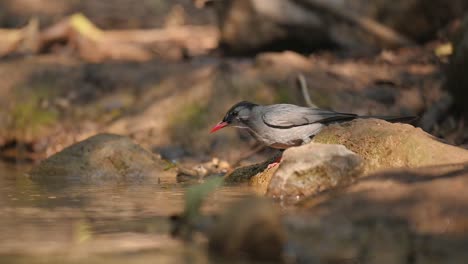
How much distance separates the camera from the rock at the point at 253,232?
13.9 feet

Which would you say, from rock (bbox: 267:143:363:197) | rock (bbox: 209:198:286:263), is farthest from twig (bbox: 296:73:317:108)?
rock (bbox: 209:198:286:263)

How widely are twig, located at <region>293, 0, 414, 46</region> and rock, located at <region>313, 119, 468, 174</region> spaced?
6208 millimetres

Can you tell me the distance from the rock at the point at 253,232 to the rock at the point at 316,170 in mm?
1752

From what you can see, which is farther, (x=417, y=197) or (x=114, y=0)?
(x=114, y=0)

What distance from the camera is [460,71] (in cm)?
1059

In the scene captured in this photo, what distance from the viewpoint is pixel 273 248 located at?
427 centimetres

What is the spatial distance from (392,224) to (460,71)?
6569mm

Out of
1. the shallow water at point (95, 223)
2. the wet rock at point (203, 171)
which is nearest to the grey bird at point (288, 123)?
the shallow water at point (95, 223)

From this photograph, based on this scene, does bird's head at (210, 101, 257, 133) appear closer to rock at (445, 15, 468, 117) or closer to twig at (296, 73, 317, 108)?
twig at (296, 73, 317, 108)

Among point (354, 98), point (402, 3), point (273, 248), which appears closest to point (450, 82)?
point (354, 98)

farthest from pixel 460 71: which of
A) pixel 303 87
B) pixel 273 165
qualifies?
pixel 273 165

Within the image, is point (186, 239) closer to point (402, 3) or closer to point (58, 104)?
point (58, 104)

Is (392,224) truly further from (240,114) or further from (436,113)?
(436,113)

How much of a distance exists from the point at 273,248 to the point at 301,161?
74.7 inches
